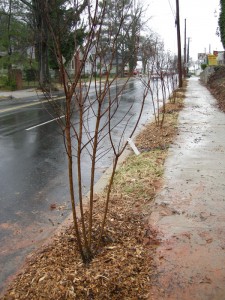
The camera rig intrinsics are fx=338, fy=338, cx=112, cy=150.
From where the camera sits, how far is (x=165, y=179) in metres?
5.38

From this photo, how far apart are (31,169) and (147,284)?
4.36 metres

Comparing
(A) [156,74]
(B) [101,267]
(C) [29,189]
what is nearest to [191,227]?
(B) [101,267]

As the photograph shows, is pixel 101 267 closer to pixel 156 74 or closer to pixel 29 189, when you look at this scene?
pixel 29 189

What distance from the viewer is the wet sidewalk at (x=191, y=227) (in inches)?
107

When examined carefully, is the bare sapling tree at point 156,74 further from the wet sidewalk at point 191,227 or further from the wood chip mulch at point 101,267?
the wood chip mulch at point 101,267

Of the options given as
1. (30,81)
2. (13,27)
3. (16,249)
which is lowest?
(16,249)

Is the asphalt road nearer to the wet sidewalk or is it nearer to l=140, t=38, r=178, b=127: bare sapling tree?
the wet sidewalk

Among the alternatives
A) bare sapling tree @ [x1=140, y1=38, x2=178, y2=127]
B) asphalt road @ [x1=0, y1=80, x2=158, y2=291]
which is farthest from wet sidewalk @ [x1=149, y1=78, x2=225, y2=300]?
bare sapling tree @ [x1=140, y1=38, x2=178, y2=127]

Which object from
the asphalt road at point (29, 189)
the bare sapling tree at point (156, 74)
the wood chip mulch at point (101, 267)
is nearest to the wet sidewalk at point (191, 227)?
the wood chip mulch at point (101, 267)

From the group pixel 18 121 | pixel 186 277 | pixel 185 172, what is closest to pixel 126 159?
pixel 185 172

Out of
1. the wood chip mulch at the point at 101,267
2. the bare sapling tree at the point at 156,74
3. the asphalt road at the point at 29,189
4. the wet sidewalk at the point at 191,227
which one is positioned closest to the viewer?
the wood chip mulch at the point at 101,267

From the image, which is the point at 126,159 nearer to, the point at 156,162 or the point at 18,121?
the point at 156,162

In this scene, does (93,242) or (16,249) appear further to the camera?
(16,249)

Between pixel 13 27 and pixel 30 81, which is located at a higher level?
pixel 13 27
